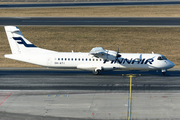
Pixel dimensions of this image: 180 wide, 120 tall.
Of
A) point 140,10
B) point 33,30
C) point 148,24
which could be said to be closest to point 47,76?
point 33,30

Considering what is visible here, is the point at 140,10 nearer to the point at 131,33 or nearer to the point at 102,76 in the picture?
the point at 131,33

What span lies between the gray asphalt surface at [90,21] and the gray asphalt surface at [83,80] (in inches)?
917

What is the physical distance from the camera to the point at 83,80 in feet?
123

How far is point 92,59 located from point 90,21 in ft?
89.4

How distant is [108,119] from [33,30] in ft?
140

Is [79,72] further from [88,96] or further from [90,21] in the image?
[90,21]

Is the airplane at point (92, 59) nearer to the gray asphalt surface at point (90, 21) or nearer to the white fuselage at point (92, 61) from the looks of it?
the white fuselage at point (92, 61)

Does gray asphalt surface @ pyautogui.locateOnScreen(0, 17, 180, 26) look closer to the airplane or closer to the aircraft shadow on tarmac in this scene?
the aircraft shadow on tarmac

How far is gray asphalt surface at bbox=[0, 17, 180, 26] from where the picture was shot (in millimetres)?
63188

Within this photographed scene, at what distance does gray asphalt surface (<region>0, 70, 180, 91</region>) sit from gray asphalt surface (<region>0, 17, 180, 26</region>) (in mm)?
23301

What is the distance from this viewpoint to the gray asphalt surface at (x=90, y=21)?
6319 centimetres

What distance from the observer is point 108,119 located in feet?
80.8

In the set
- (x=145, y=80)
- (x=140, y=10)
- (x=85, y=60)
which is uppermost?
(x=140, y=10)

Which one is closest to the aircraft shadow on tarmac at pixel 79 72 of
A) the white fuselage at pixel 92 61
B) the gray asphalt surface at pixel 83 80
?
the gray asphalt surface at pixel 83 80
